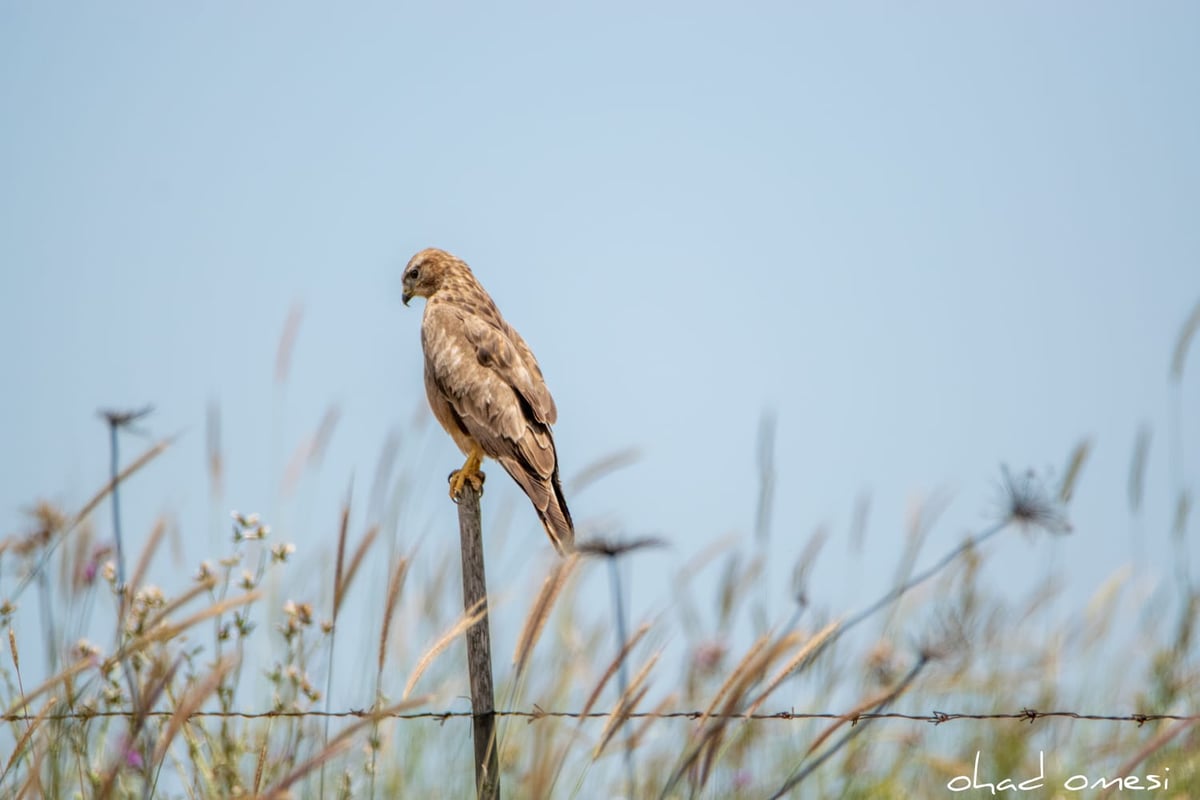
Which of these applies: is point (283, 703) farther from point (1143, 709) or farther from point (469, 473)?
point (1143, 709)

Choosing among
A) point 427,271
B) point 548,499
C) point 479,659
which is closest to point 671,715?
point 479,659

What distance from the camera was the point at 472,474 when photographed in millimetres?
5164

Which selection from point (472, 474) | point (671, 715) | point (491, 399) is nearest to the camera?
point (671, 715)

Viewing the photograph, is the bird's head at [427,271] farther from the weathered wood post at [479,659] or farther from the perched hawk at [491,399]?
the weathered wood post at [479,659]

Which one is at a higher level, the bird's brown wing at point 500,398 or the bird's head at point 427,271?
the bird's head at point 427,271

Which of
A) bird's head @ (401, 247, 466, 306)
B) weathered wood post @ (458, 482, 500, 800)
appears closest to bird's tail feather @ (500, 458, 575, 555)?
weathered wood post @ (458, 482, 500, 800)

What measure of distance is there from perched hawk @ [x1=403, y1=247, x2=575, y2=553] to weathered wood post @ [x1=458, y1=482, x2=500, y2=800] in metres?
1.24

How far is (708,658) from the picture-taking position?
14.0ft

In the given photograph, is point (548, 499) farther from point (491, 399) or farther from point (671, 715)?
point (671, 715)

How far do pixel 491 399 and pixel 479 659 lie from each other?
1.94 m

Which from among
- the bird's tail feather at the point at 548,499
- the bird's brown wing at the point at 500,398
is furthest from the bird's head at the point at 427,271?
the bird's tail feather at the point at 548,499

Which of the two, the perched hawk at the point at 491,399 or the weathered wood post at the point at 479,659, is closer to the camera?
the weathered wood post at the point at 479,659

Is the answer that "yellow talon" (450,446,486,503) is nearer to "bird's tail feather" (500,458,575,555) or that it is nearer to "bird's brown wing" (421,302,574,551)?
"bird's brown wing" (421,302,574,551)

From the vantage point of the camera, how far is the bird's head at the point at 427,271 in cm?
607
